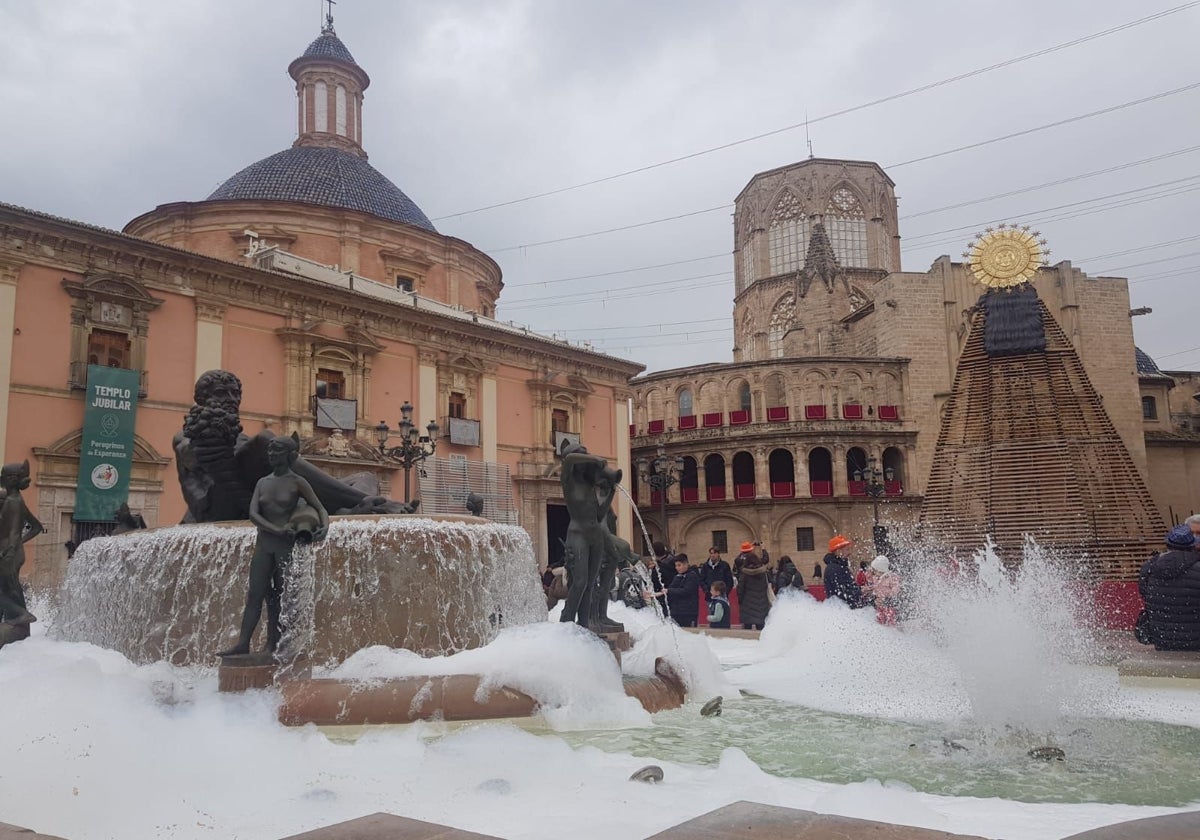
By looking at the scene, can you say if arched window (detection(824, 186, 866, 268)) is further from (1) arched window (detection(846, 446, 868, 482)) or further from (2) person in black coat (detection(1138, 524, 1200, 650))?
(2) person in black coat (detection(1138, 524, 1200, 650))

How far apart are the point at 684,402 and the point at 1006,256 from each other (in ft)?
90.2

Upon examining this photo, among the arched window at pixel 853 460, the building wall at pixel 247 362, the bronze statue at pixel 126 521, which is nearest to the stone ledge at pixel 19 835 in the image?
the bronze statue at pixel 126 521

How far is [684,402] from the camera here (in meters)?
43.9

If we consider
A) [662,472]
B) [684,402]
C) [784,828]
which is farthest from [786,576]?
[684,402]

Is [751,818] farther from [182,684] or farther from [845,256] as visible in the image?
[845,256]

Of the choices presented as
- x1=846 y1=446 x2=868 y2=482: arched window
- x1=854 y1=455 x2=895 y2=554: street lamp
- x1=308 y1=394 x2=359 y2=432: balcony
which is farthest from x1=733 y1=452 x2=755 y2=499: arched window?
x1=308 y1=394 x2=359 y2=432: balcony

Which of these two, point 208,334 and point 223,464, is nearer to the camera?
point 223,464

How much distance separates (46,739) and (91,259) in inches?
756

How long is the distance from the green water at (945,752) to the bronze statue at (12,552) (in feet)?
15.2

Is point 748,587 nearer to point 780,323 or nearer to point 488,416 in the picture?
point 488,416

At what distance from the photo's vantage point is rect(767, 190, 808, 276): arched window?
173ft

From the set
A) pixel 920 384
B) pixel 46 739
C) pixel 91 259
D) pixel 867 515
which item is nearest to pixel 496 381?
pixel 91 259

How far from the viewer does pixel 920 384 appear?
4125 cm

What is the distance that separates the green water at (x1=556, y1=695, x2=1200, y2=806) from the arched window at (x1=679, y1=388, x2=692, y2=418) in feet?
123
